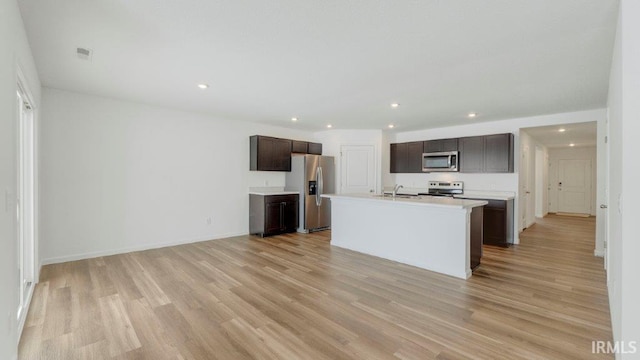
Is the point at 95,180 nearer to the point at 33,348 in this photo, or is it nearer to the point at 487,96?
the point at 33,348

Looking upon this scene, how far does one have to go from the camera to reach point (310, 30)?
2.26m

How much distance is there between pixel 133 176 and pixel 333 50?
390cm

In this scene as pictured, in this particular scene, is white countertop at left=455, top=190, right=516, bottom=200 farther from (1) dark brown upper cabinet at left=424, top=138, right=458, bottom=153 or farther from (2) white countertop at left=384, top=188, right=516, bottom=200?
(1) dark brown upper cabinet at left=424, top=138, right=458, bottom=153

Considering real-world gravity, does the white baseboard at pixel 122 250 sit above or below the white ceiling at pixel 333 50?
below

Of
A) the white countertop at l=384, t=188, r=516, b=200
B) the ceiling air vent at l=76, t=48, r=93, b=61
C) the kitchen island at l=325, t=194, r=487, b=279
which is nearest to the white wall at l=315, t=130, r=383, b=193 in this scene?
the white countertop at l=384, t=188, r=516, b=200

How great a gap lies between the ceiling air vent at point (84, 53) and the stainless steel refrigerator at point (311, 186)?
4006 millimetres

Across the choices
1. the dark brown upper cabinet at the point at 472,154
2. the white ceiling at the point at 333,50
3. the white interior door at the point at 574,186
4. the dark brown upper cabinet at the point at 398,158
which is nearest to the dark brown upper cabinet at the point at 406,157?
the dark brown upper cabinet at the point at 398,158

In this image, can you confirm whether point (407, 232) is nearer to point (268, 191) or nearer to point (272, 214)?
point (272, 214)

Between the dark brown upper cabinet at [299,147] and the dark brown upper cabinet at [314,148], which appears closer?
the dark brown upper cabinet at [299,147]

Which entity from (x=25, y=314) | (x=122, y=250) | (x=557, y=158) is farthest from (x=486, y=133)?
(x=25, y=314)

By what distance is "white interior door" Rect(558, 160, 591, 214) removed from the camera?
29.9 ft

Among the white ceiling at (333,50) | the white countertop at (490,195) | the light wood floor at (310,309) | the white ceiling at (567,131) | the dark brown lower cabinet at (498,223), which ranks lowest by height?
the light wood floor at (310,309)

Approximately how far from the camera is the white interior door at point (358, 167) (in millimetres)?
6938

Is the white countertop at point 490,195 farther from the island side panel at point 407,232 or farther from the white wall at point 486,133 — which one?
the island side panel at point 407,232
